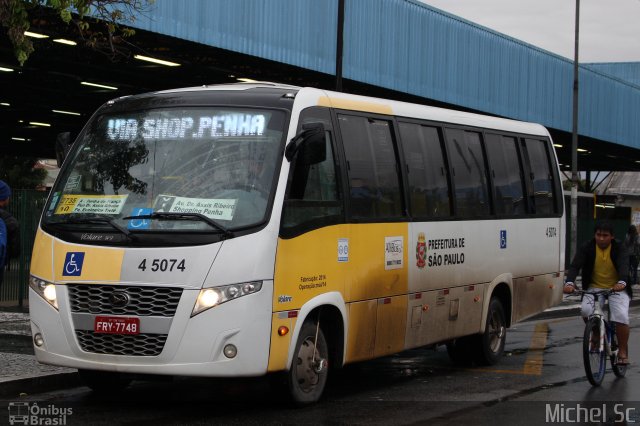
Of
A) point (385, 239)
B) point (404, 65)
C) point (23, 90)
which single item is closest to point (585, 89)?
point (404, 65)

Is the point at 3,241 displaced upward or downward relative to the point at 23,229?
downward

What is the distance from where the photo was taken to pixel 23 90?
32.6 meters

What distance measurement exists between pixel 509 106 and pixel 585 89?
7507mm

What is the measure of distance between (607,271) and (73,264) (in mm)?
5703

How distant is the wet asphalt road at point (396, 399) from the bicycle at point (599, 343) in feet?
0.50

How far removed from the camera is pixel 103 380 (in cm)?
1052

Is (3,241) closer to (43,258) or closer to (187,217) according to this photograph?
(43,258)

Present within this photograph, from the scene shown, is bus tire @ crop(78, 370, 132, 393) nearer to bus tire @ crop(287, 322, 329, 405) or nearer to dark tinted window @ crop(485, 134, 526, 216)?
bus tire @ crop(287, 322, 329, 405)

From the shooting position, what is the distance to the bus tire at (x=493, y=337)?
1331 centimetres

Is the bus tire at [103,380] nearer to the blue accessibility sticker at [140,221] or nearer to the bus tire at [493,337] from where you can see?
the blue accessibility sticker at [140,221]

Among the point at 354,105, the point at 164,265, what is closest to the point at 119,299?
the point at 164,265

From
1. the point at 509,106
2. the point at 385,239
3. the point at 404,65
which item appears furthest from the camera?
the point at 509,106

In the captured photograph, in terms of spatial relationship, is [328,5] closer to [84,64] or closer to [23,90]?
[84,64]

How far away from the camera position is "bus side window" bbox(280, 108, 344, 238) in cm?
953
